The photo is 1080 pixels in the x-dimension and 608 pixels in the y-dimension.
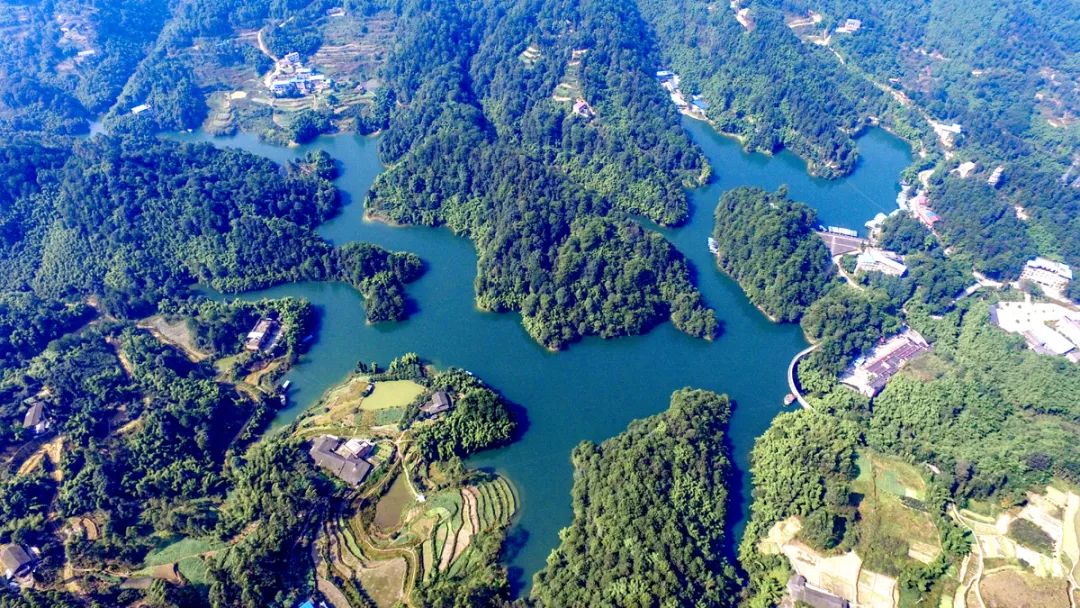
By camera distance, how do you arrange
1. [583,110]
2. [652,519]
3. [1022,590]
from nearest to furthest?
[1022,590]
[652,519]
[583,110]

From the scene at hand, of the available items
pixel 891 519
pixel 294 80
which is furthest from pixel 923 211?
pixel 294 80

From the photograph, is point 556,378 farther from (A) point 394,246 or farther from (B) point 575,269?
(A) point 394,246

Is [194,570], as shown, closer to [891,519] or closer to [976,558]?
[891,519]

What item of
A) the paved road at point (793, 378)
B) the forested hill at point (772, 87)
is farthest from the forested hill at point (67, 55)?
the paved road at point (793, 378)

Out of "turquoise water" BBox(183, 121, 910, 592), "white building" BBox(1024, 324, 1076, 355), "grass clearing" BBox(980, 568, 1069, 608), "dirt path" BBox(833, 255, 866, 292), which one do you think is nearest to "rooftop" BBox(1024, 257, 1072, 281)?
"white building" BBox(1024, 324, 1076, 355)

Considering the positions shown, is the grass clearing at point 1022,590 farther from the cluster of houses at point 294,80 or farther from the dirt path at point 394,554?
the cluster of houses at point 294,80

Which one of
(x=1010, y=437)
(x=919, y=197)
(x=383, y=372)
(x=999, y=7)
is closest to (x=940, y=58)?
(x=999, y=7)
